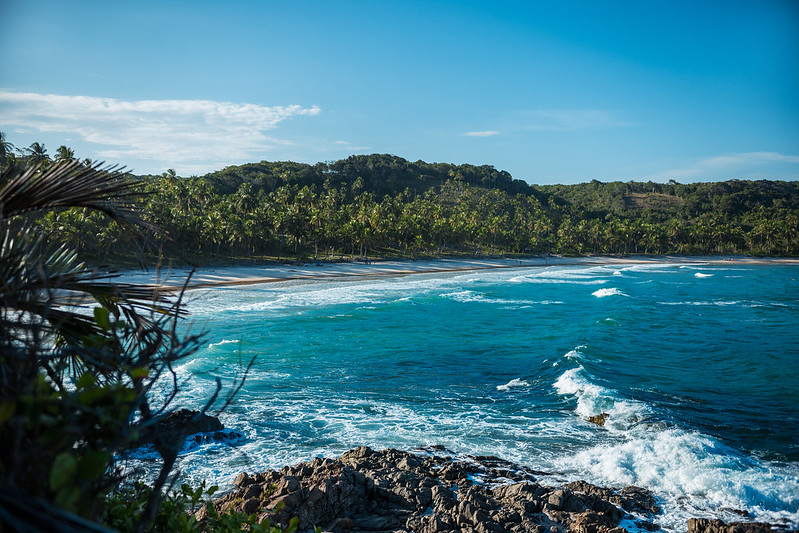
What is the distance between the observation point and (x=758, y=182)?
170000 millimetres

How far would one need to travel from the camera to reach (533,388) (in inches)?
787

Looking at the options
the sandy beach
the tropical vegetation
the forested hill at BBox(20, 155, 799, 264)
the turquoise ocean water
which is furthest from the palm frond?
the sandy beach

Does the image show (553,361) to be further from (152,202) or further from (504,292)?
(152,202)

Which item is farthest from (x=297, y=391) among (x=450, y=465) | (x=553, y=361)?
(x=553, y=361)

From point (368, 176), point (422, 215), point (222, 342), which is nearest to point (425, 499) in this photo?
point (222, 342)

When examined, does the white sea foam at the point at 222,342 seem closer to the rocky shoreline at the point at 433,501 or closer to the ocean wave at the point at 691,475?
the rocky shoreline at the point at 433,501

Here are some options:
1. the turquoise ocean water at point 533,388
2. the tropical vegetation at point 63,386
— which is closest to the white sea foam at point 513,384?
the turquoise ocean water at point 533,388

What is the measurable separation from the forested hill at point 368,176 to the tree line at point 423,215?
0.42m

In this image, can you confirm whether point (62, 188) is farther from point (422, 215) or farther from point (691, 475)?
point (422, 215)

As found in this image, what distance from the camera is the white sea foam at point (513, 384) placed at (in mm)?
19859

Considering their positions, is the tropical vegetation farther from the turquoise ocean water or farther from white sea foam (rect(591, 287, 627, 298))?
white sea foam (rect(591, 287, 627, 298))

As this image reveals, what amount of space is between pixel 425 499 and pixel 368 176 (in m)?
135

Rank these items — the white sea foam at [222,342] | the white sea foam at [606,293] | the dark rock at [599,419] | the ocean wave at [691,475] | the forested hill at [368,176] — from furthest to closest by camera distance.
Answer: the forested hill at [368,176] → the white sea foam at [606,293] → the white sea foam at [222,342] → the dark rock at [599,419] → the ocean wave at [691,475]

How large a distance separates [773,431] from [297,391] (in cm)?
1530
